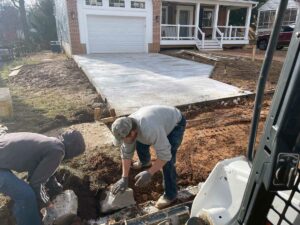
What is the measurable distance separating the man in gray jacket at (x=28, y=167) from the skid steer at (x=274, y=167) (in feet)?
4.97

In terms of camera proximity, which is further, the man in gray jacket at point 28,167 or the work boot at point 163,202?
the work boot at point 163,202

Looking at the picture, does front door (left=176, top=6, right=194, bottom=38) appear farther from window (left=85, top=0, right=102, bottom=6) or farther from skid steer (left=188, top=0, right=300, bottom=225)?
skid steer (left=188, top=0, right=300, bottom=225)

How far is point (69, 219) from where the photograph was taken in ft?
9.20

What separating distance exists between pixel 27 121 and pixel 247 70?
8.64 meters

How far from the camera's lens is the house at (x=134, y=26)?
1463cm

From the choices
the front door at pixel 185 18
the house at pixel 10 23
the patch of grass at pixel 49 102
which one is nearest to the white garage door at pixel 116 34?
the front door at pixel 185 18

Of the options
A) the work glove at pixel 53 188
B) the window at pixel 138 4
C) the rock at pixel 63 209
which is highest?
the window at pixel 138 4

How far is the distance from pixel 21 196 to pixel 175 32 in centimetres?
1696

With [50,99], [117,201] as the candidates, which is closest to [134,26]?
[50,99]

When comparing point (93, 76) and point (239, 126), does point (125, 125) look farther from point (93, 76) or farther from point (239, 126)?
point (93, 76)

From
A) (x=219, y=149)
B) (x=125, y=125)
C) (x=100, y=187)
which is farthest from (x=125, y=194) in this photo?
(x=219, y=149)

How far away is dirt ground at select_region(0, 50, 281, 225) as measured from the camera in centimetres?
336

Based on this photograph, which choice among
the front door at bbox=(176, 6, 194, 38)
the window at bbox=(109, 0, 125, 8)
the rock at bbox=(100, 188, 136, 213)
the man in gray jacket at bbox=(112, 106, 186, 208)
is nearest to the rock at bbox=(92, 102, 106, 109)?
the man in gray jacket at bbox=(112, 106, 186, 208)

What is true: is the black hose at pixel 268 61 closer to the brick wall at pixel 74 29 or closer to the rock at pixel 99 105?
the rock at pixel 99 105
